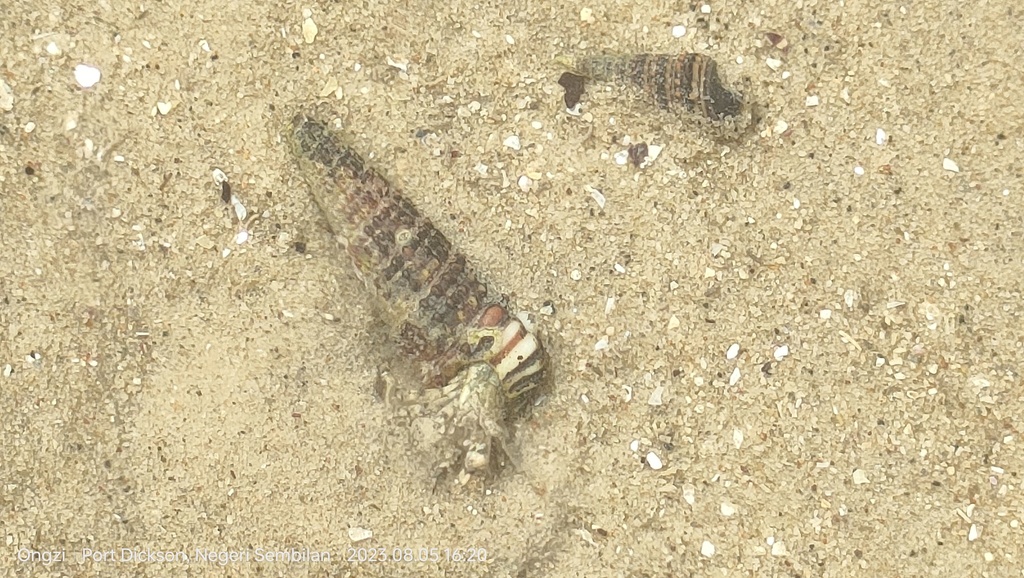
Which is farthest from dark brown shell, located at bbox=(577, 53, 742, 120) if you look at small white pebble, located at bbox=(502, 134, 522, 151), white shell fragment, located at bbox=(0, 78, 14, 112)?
white shell fragment, located at bbox=(0, 78, 14, 112)

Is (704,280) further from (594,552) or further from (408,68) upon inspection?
(408,68)

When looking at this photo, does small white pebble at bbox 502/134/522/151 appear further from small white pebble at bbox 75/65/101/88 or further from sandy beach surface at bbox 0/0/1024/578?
small white pebble at bbox 75/65/101/88

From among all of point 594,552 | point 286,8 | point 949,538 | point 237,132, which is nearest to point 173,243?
point 237,132

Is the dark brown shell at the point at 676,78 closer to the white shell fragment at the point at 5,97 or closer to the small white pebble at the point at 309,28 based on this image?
the small white pebble at the point at 309,28

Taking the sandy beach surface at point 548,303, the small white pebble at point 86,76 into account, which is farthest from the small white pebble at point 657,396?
the small white pebble at point 86,76

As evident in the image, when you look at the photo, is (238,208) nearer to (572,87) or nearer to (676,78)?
(572,87)

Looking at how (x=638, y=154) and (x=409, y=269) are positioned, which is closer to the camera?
(x=409, y=269)

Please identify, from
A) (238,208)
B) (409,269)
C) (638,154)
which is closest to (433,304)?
(409,269)
